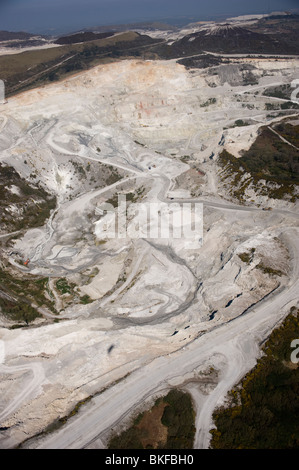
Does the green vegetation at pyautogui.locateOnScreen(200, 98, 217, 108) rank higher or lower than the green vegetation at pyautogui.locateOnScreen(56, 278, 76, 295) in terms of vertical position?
higher

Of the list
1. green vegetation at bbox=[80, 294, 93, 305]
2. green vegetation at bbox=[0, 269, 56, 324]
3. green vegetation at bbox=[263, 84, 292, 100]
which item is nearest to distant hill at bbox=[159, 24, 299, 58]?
green vegetation at bbox=[263, 84, 292, 100]

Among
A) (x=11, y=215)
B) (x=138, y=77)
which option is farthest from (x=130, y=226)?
(x=138, y=77)

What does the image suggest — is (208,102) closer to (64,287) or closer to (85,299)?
(64,287)

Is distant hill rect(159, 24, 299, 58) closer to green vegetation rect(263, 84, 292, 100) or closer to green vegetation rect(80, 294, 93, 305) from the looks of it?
green vegetation rect(263, 84, 292, 100)

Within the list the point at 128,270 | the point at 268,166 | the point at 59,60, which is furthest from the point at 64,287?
the point at 59,60
